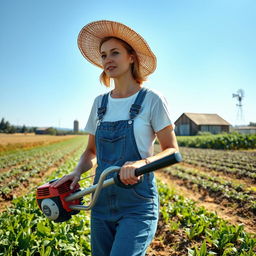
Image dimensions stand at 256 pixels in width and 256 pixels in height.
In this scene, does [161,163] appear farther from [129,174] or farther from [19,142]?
[19,142]

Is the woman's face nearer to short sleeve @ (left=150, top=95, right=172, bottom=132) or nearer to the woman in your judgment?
the woman

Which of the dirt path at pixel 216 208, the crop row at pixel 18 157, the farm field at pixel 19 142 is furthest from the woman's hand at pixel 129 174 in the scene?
the farm field at pixel 19 142

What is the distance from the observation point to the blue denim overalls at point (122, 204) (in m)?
1.43

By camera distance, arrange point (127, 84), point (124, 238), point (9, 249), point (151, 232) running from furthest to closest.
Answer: point (9, 249) < point (127, 84) < point (151, 232) < point (124, 238)

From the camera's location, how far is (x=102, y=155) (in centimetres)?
171

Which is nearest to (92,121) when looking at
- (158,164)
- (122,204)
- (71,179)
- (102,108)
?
(102,108)

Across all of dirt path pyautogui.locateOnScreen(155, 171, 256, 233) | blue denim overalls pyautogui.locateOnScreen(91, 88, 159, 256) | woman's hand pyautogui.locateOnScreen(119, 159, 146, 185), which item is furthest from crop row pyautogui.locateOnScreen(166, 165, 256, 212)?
woman's hand pyautogui.locateOnScreen(119, 159, 146, 185)

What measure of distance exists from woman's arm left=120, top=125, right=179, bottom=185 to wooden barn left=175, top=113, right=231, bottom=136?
3754cm

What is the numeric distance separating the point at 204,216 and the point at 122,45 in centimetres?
355

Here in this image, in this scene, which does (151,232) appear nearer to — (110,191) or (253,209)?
(110,191)

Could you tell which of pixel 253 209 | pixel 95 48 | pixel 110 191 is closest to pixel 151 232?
pixel 110 191

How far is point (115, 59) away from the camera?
70.9 inches

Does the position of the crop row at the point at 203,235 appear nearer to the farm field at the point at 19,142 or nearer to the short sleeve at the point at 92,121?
the short sleeve at the point at 92,121

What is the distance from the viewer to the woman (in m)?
1.43
